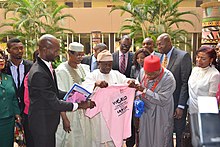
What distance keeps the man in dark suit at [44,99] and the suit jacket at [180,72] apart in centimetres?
150

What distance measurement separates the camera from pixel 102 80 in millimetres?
2842

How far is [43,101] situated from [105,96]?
782 millimetres

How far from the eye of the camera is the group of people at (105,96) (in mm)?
2600

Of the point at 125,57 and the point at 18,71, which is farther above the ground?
the point at 125,57

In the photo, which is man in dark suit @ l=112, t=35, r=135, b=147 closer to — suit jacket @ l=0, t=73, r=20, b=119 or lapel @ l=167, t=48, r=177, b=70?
lapel @ l=167, t=48, r=177, b=70

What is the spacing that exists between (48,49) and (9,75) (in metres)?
0.85

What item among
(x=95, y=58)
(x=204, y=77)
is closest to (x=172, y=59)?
(x=204, y=77)

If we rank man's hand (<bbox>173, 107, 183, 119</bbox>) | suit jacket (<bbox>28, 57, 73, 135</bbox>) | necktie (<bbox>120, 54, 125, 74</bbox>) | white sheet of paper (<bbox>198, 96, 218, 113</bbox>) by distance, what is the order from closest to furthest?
white sheet of paper (<bbox>198, 96, 218, 113</bbox>) < suit jacket (<bbox>28, 57, 73, 135</bbox>) < man's hand (<bbox>173, 107, 183, 119</bbox>) < necktie (<bbox>120, 54, 125, 74</bbox>)

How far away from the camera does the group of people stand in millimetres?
2600

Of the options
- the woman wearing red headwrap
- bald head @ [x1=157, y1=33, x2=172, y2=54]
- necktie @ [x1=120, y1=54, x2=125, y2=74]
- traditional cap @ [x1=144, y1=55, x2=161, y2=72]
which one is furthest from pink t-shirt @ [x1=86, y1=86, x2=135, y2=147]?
necktie @ [x1=120, y1=54, x2=125, y2=74]

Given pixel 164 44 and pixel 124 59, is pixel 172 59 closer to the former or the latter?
pixel 164 44

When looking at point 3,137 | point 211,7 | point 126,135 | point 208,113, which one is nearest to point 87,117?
point 126,135

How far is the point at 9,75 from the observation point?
297 centimetres

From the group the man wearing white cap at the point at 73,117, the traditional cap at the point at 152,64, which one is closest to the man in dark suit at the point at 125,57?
the man wearing white cap at the point at 73,117
